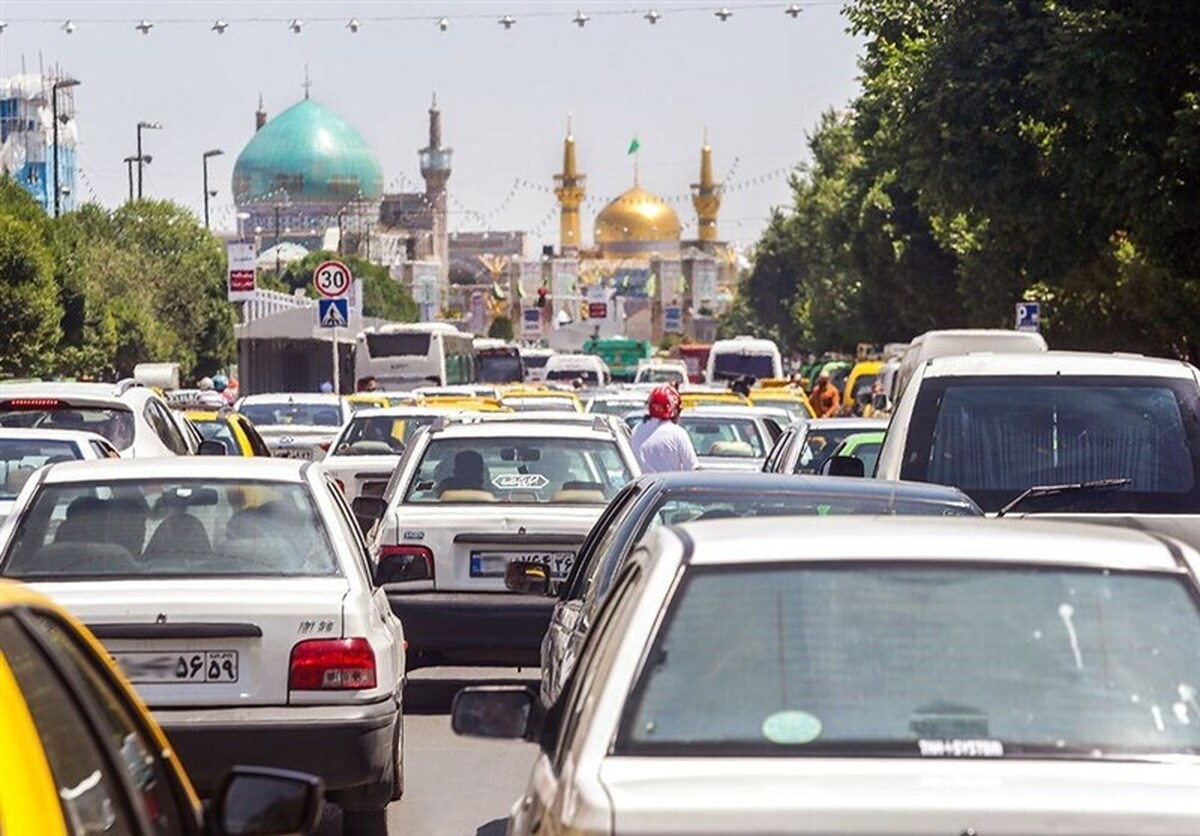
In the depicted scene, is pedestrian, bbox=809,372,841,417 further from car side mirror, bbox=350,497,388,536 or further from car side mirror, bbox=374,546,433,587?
car side mirror, bbox=374,546,433,587

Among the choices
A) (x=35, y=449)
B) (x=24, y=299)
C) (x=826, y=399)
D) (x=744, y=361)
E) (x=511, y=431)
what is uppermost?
(x=511, y=431)

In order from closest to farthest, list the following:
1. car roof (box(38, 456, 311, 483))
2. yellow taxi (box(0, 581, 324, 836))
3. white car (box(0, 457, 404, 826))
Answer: yellow taxi (box(0, 581, 324, 836)) → white car (box(0, 457, 404, 826)) → car roof (box(38, 456, 311, 483))

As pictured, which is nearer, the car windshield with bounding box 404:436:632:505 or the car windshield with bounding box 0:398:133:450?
the car windshield with bounding box 404:436:632:505

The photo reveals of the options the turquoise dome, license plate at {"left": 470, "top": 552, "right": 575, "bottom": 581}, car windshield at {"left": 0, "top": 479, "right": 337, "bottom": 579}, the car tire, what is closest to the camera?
car windshield at {"left": 0, "top": 479, "right": 337, "bottom": 579}

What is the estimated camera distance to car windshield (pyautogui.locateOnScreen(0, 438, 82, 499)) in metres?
15.5

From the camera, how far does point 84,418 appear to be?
18.6m

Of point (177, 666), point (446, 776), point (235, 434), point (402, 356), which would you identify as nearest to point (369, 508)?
point (446, 776)

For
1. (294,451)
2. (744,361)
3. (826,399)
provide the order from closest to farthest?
(294,451) → (826,399) → (744,361)

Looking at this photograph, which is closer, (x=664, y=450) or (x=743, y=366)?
(x=664, y=450)

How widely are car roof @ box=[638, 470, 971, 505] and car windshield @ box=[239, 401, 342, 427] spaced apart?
2244 cm

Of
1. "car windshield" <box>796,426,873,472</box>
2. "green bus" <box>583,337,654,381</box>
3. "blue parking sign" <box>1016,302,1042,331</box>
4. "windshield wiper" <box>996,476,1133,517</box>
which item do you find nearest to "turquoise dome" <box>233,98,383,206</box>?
"green bus" <box>583,337,654,381</box>

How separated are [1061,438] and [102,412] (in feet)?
27.7

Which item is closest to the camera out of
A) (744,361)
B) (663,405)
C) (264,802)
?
(264,802)

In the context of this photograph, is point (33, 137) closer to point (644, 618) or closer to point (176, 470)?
point (176, 470)
